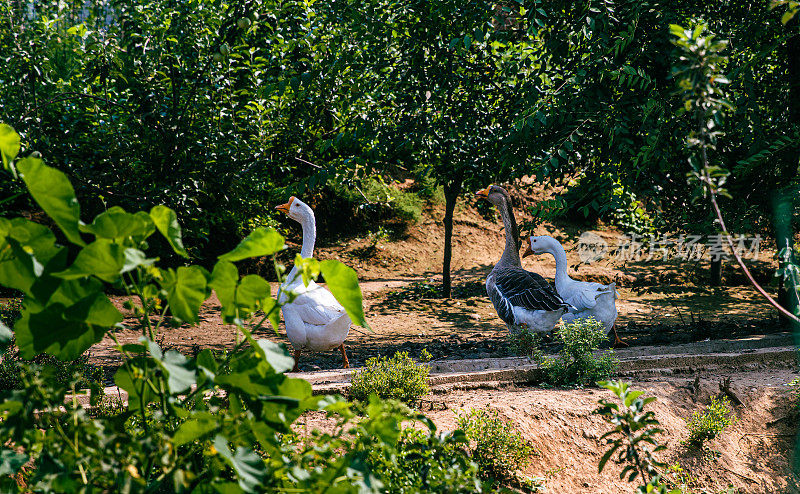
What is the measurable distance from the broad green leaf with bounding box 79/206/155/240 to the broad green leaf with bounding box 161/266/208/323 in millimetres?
135

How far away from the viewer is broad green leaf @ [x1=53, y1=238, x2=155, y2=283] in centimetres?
128

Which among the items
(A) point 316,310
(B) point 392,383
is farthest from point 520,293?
(B) point 392,383

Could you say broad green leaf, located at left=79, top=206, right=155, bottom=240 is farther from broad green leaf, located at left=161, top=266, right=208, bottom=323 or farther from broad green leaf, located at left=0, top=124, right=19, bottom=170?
broad green leaf, located at left=0, top=124, right=19, bottom=170

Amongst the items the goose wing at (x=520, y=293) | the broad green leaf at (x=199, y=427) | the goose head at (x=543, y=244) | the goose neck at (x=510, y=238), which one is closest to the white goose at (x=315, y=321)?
the goose wing at (x=520, y=293)

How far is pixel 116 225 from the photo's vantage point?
4.42 feet

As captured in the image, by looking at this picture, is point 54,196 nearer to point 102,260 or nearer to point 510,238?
point 102,260

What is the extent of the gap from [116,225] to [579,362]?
3711mm

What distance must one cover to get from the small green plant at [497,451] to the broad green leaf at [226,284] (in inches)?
76.2

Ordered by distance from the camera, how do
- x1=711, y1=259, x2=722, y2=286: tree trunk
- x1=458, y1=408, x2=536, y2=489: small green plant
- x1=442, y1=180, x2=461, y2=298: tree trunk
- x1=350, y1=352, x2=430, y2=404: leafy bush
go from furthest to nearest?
x1=711, y1=259, x2=722, y2=286: tree trunk
x1=442, y1=180, x2=461, y2=298: tree trunk
x1=350, y1=352, x2=430, y2=404: leafy bush
x1=458, y1=408, x2=536, y2=489: small green plant

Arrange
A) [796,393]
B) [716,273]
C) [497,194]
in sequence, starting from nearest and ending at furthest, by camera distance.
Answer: [796,393] < [497,194] < [716,273]

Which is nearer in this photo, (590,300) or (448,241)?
(590,300)

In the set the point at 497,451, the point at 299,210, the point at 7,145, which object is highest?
the point at 7,145

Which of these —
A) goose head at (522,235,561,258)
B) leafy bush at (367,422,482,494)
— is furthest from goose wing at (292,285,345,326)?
goose head at (522,235,561,258)

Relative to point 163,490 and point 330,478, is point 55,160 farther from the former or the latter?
point 330,478
